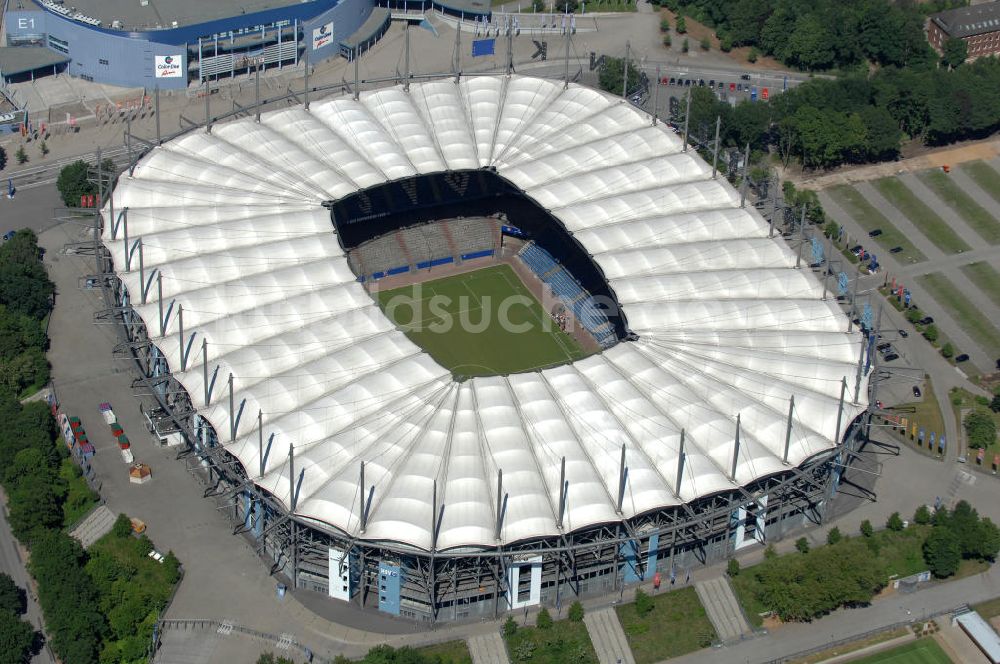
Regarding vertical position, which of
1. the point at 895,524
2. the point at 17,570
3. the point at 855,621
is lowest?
the point at 17,570

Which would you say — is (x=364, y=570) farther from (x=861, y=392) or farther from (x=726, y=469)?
(x=861, y=392)

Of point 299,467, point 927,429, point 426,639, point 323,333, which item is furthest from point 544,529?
point 927,429

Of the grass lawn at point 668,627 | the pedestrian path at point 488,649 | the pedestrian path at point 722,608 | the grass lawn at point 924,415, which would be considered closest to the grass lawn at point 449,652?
the pedestrian path at point 488,649

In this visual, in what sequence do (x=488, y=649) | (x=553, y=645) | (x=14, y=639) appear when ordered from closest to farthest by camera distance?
(x=14, y=639)
(x=553, y=645)
(x=488, y=649)

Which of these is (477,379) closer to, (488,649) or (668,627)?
(488,649)

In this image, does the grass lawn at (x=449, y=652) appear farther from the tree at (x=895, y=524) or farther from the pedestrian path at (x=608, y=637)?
the tree at (x=895, y=524)

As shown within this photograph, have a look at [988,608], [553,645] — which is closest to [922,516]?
[988,608]
